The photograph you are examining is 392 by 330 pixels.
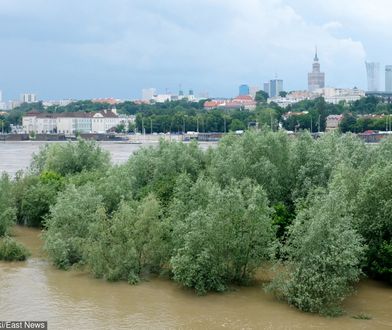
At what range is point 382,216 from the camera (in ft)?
56.4

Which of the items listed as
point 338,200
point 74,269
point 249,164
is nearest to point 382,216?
point 338,200

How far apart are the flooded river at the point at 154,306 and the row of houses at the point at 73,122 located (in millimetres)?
101171

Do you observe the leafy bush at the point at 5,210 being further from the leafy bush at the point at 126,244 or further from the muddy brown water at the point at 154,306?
the leafy bush at the point at 126,244

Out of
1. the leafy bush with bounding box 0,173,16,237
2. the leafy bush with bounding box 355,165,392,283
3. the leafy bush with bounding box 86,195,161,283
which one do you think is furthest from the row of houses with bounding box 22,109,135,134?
the leafy bush with bounding box 355,165,392,283

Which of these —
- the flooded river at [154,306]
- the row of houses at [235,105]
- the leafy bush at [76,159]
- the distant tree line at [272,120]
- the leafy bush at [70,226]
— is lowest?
the flooded river at [154,306]

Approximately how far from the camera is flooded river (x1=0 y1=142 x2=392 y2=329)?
47.6 ft

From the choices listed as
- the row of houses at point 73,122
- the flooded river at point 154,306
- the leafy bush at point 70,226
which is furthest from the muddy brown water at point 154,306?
the row of houses at point 73,122

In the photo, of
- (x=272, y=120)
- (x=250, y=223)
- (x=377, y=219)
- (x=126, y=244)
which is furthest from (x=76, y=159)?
(x=272, y=120)

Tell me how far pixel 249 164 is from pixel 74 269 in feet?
20.6

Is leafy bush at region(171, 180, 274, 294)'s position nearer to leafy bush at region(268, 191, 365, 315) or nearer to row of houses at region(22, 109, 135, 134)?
leafy bush at region(268, 191, 365, 315)

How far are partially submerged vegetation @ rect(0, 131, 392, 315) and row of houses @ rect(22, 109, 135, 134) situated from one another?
95462 mm

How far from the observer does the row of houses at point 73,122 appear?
119312 millimetres

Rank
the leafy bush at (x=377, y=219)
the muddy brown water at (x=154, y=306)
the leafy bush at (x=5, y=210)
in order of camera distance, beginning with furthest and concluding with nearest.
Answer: the leafy bush at (x=5, y=210)
the leafy bush at (x=377, y=219)
the muddy brown water at (x=154, y=306)

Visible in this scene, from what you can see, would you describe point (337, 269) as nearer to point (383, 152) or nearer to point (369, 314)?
point (369, 314)
